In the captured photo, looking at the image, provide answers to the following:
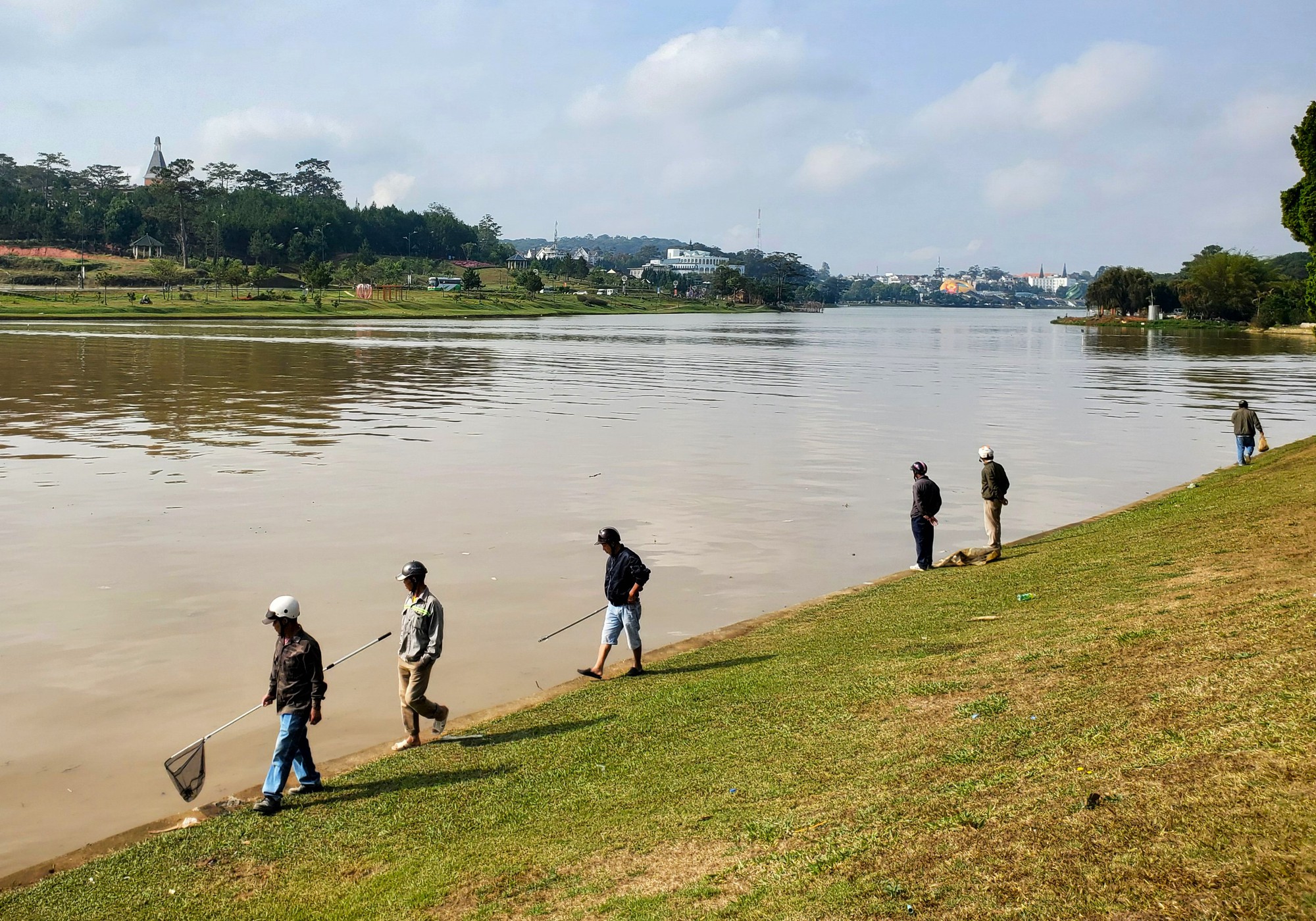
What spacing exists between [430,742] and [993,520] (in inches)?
474

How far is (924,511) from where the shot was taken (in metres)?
19.9

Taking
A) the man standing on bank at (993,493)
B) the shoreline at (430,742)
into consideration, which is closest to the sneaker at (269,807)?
the shoreline at (430,742)

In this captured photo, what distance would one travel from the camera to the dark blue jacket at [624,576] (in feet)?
46.7

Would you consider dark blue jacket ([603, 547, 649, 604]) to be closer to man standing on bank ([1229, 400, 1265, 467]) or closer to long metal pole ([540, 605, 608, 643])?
long metal pole ([540, 605, 608, 643])

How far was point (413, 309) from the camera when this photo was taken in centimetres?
15488

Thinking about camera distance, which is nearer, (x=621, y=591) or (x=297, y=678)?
(x=297, y=678)

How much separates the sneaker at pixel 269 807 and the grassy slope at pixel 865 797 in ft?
0.53

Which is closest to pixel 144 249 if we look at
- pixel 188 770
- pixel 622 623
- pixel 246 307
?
pixel 246 307

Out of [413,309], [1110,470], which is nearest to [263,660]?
[1110,470]

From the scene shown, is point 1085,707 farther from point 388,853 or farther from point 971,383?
point 971,383

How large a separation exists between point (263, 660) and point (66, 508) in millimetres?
11984

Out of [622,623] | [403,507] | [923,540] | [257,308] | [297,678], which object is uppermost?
[257,308]

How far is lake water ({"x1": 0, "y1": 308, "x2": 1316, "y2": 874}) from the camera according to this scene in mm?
14031

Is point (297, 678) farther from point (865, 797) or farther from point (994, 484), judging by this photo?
point (994, 484)
